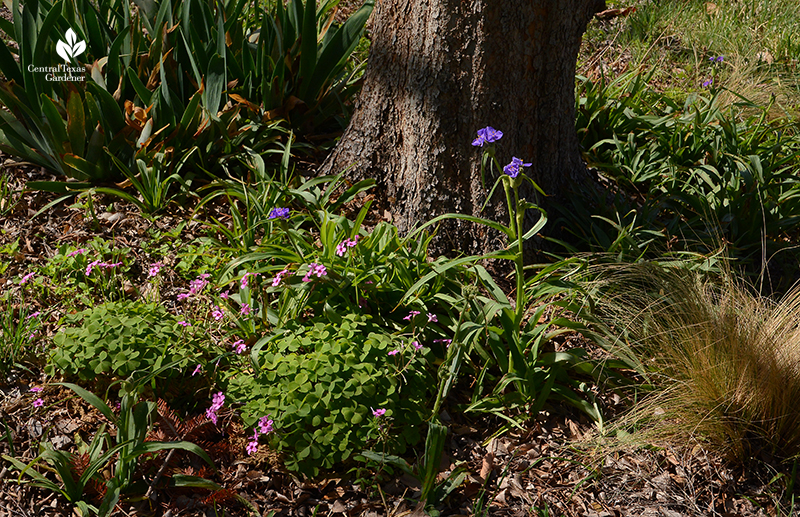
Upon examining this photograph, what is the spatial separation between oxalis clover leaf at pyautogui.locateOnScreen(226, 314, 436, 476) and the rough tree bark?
892 mm

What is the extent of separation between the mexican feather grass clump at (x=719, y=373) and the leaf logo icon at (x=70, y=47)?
288 cm

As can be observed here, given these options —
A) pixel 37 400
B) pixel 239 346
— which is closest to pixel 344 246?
pixel 239 346

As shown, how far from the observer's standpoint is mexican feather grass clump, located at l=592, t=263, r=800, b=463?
2.11m

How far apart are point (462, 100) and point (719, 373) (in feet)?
4.82

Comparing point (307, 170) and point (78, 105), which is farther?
point (307, 170)

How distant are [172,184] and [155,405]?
1.58 m

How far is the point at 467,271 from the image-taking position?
255 cm

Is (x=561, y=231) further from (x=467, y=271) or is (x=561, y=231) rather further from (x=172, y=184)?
(x=172, y=184)

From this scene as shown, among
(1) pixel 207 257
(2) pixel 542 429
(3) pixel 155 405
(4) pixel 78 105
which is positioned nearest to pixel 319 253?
(1) pixel 207 257

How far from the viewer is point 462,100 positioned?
2.71 metres

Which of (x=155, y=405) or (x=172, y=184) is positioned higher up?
(x=172, y=184)

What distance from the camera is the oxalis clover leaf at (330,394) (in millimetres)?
2000

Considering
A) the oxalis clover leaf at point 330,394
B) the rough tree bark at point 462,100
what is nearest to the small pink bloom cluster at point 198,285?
the oxalis clover leaf at point 330,394

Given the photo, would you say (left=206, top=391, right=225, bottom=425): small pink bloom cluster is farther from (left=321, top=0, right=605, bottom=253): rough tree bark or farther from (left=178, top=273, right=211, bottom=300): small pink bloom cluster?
(left=321, top=0, right=605, bottom=253): rough tree bark
